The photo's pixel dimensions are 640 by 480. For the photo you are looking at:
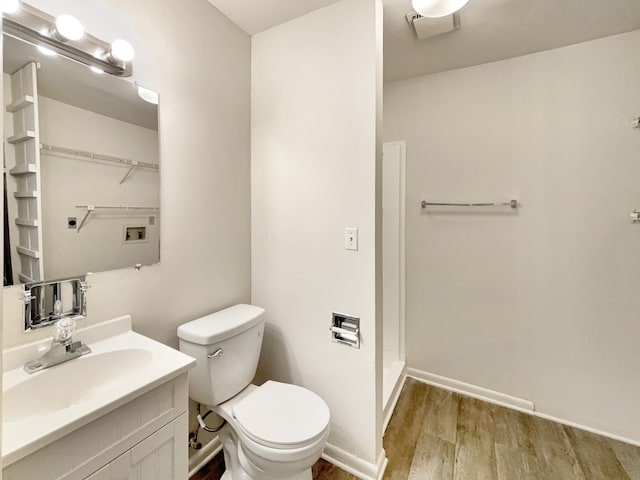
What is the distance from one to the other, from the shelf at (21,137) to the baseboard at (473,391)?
2.66 m

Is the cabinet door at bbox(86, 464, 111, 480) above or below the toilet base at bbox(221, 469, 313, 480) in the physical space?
above

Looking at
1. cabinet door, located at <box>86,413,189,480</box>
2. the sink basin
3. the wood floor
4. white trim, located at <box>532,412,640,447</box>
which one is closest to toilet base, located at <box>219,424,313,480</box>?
the wood floor

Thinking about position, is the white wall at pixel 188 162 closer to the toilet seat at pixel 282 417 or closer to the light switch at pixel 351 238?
the toilet seat at pixel 282 417

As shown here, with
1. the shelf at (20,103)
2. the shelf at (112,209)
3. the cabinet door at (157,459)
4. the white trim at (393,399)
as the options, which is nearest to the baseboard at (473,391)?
the white trim at (393,399)

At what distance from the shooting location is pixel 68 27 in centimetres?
110

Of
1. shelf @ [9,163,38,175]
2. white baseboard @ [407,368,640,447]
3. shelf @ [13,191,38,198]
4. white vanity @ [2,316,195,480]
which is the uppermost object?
shelf @ [9,163,38,175]

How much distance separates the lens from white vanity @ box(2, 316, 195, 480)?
0.75 meters

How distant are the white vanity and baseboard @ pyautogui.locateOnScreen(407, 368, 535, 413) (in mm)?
1885

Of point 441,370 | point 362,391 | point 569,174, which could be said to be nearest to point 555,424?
point 441,370

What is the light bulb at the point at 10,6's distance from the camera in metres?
1.00

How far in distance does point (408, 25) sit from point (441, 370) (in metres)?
2.37

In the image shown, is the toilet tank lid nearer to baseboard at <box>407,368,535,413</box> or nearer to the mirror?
the mirror

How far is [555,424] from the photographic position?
1.96 metres

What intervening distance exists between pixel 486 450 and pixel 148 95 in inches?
101
